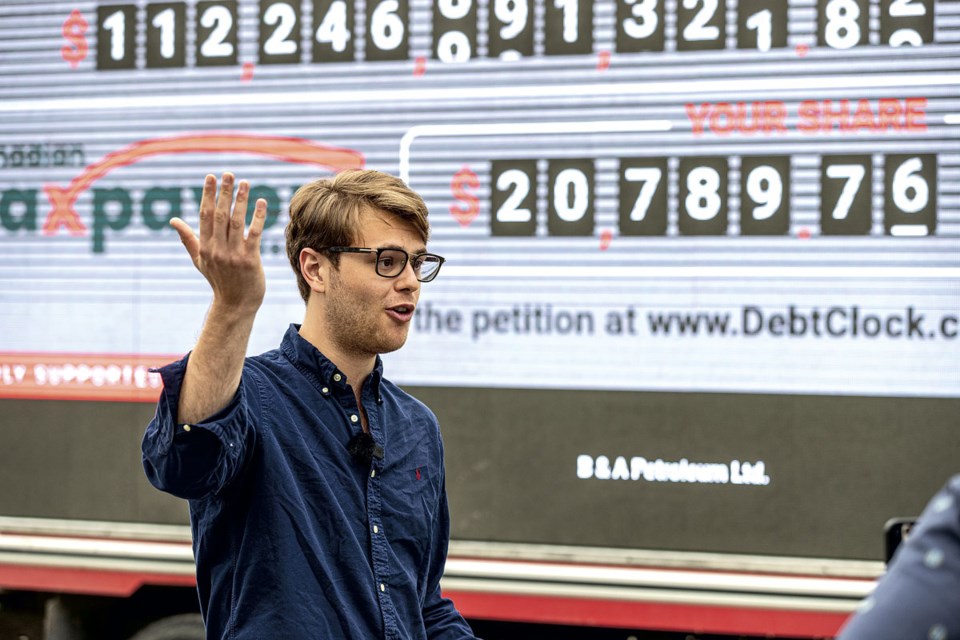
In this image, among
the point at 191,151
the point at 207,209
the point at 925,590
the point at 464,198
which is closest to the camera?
the point at 925,590

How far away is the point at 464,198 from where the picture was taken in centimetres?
409

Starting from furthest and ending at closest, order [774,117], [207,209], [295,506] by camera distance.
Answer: [774,117]
[295,506]
[207,209]

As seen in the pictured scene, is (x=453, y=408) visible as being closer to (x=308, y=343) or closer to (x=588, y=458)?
(x=588, y=458)

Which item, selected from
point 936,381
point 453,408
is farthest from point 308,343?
point 936,381

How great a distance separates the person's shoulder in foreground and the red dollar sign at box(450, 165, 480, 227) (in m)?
3.15

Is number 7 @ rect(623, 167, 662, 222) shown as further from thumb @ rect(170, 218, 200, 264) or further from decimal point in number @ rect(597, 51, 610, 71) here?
thumb @ rect(170, 218, 200, 264)

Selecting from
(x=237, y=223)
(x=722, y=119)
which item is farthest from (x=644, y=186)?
(x=237, y=223)

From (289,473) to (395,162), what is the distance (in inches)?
91.2

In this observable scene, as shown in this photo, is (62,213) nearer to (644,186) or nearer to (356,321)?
(644,186)

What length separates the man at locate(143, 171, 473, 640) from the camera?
183 cm

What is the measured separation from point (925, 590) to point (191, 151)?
3.78m

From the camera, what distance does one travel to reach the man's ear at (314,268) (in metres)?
2.23

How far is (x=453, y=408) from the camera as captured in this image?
13.5 ft

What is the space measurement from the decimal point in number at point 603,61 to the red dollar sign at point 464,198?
604 mm
